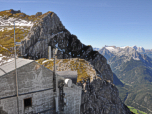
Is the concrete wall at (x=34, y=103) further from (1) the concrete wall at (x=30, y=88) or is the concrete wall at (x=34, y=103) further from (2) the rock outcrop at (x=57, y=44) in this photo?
(2) the rock outcrop at (x=57, y=44)

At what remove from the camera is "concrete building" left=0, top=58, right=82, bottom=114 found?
38.2ft

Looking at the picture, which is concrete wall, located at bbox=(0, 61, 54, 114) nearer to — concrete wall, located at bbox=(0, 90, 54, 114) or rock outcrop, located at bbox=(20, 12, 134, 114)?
concrete wall, located at bbox=(0, 90, 54, 114)

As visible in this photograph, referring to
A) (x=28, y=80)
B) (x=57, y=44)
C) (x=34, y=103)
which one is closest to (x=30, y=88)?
(x=28, y=80)

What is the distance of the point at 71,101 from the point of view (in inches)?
668

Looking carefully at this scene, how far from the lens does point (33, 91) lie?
13242 mm

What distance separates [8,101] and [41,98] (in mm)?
3483

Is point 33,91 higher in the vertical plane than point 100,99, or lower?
higher

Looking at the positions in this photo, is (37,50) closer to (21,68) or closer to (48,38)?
(48,38)

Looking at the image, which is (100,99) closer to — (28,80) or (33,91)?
(33,91)

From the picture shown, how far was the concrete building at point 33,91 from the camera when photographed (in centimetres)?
1165

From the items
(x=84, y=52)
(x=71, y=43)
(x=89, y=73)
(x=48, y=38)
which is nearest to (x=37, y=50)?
(x=48, y=38)

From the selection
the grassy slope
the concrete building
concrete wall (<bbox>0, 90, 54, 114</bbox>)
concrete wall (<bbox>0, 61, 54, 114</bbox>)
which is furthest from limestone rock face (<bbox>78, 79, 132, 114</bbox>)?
concrete wall (<bbox>0, 61, 54, 114</bbox>)

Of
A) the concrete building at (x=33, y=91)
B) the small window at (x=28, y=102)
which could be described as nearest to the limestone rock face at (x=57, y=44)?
the concrete building at (x=33, y=91)

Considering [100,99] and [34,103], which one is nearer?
[34,103]
